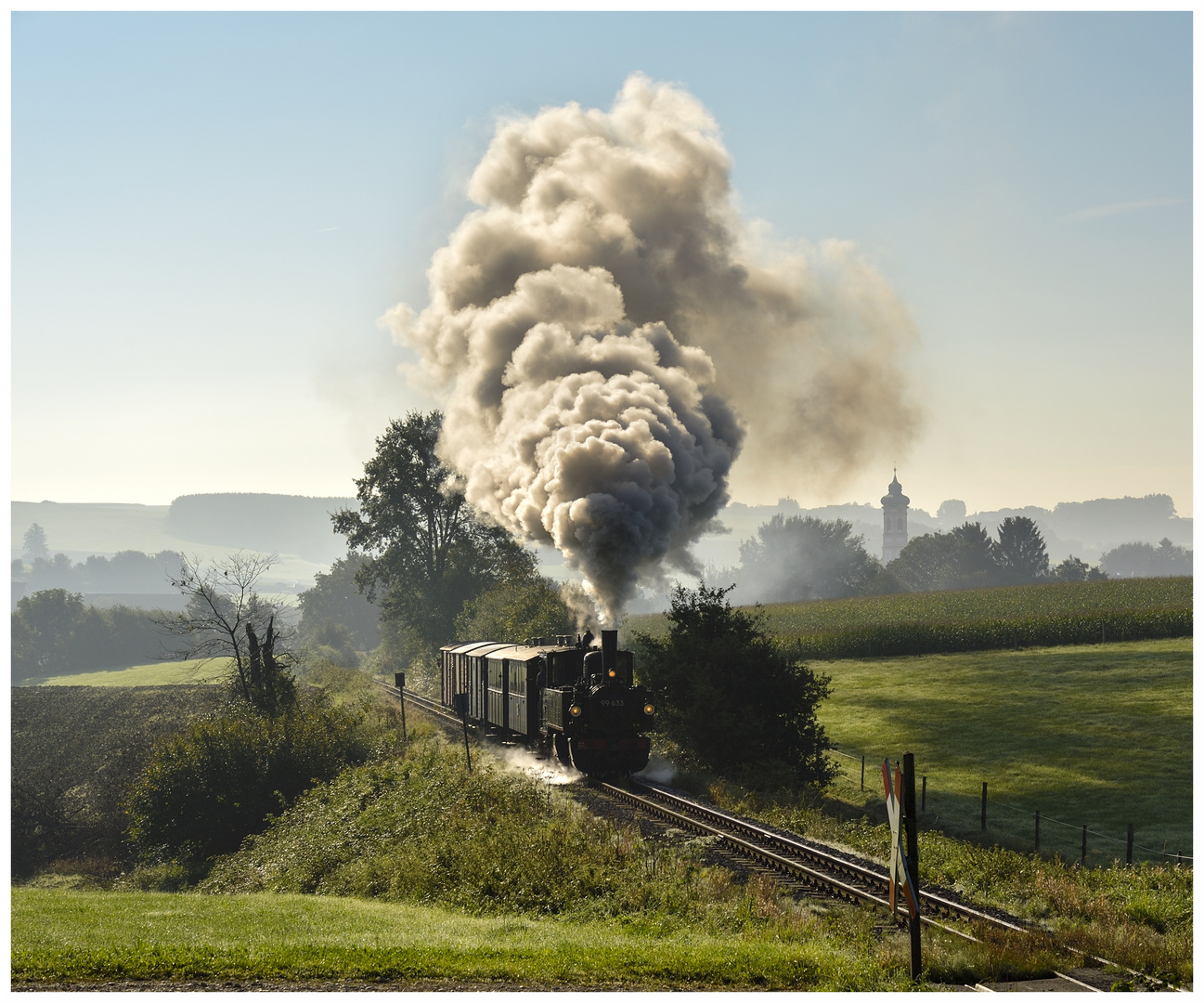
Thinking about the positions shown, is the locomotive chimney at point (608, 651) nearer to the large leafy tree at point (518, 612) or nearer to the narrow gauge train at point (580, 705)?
the narrow gauge train at point (580, 705)

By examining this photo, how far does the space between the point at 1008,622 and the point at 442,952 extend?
4068 cm

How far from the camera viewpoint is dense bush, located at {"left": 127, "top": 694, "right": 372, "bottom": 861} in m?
29.4

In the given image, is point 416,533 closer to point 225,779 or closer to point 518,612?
point 518,612

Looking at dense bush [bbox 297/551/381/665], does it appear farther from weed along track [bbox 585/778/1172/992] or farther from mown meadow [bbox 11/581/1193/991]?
weed along track [bbox 585/778/1172/992]

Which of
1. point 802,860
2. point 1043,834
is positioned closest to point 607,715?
point 802,860

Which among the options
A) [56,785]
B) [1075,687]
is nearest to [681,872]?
[1075,687]

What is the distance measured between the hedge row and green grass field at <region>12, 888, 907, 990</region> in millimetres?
35089

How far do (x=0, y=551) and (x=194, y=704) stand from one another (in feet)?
126

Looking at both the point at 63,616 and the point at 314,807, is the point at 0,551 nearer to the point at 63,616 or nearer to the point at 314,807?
the point at 314,807

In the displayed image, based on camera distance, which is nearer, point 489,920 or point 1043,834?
point 489,920

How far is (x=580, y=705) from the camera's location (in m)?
23.5

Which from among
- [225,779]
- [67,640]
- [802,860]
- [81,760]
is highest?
[802,860]

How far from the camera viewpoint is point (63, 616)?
377 feet

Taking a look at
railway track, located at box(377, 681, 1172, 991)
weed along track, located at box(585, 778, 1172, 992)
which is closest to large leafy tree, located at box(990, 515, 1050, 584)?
railway track, located at box(377, 681, 1172, 991)
